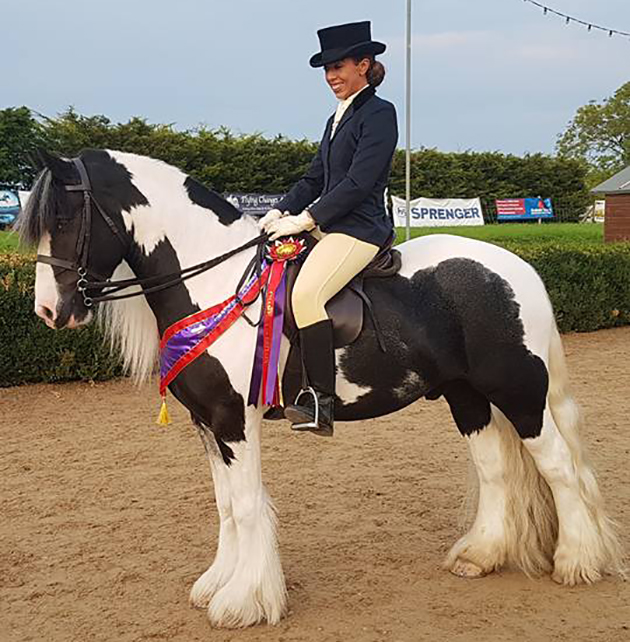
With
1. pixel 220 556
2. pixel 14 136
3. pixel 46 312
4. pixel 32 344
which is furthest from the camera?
pixel 14 136

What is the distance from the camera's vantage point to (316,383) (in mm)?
3369

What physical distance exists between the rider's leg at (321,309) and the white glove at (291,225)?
0.11m

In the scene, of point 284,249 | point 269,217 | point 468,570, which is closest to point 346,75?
point 269,217

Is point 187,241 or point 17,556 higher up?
point 187,241

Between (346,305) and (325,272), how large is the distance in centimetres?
19

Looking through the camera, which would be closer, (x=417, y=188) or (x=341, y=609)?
(x=341, y=609)

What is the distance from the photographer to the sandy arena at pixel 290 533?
136 inches

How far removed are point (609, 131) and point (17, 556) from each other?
201 feet

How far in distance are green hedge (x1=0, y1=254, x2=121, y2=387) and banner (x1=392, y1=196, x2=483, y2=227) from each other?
18099mm

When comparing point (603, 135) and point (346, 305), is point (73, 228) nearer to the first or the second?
point (346, 305)

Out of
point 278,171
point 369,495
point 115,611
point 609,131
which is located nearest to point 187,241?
point 115,611

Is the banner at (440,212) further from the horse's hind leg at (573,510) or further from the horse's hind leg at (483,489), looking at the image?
the horse's hind leg at (573,510)

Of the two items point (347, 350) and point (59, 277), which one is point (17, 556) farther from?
point (347, 350)

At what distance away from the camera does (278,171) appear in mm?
27625
